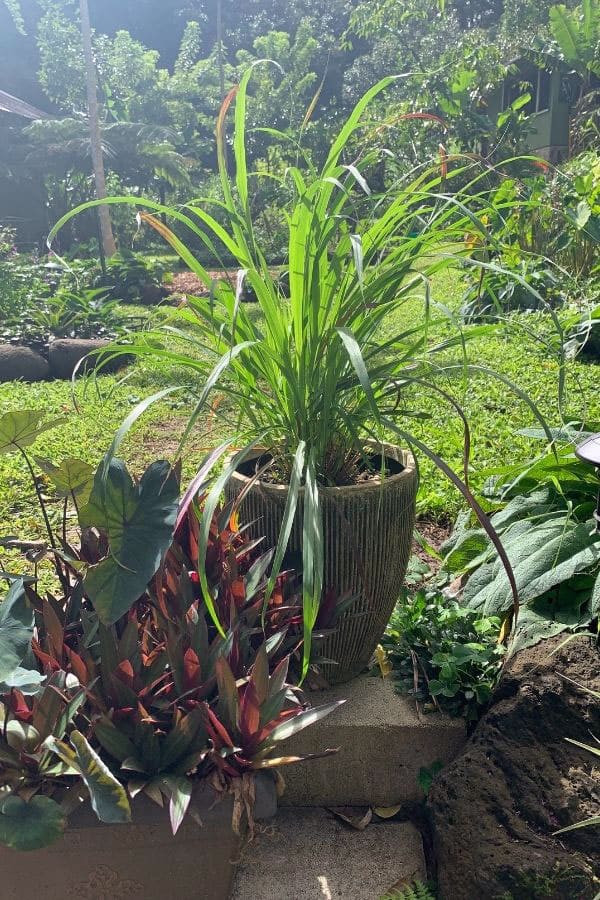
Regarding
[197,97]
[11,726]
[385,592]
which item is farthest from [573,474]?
[197,97]

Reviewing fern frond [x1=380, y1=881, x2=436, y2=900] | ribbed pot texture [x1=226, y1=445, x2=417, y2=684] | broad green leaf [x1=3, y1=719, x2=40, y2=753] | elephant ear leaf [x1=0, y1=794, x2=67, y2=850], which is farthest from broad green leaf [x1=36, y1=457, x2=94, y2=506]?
fern frond [x1=380, y1=881, x2=436, y2=900]

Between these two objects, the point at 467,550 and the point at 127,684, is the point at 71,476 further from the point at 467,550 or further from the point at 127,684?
the point at 467,550

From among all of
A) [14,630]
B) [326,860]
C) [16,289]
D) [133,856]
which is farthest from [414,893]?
[16,289]

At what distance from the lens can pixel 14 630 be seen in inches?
60.4

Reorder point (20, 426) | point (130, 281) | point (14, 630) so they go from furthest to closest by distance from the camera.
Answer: point (130, 281) → point (20, 426) → point (14, 630)

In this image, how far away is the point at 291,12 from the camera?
134 feet

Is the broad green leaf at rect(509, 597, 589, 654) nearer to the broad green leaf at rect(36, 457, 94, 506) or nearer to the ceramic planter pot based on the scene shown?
the ceramic planter pot

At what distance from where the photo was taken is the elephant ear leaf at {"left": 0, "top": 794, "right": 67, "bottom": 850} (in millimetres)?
1388

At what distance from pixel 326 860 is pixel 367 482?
0.91m

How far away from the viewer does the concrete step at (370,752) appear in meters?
2.02

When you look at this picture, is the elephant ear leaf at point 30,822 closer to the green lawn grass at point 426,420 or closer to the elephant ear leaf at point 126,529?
the elephant ear leaf at point 126,529

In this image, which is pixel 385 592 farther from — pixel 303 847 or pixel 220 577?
pixel 303 847

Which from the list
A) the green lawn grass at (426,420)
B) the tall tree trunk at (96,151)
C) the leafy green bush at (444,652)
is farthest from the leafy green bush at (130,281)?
the leafy green bush at (444,652)

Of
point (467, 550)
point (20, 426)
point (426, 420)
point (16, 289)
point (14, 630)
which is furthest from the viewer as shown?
point (16, 289)
